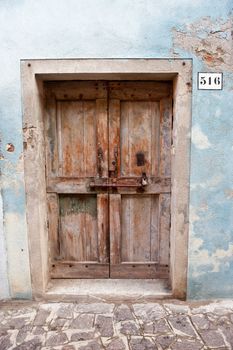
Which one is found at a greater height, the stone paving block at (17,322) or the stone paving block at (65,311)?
the stone paving block at (65,311)

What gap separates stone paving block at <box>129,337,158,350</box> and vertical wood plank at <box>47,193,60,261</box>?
1.19 meters

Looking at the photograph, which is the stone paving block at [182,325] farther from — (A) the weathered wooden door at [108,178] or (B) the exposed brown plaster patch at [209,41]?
(B) the exposed brown plaster patch at [209,41]

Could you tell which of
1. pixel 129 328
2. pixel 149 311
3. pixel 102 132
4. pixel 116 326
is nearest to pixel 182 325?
pixel 149 311

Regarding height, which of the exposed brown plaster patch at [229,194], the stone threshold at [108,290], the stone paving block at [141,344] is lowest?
Result: the stone paving block at [141,344]

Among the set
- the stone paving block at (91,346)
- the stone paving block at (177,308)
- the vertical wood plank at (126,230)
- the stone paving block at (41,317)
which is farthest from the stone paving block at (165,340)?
the stone paving block at (41,317)

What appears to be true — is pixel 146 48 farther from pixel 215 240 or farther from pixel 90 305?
pixel 90 305

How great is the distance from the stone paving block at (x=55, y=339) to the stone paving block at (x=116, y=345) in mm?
348

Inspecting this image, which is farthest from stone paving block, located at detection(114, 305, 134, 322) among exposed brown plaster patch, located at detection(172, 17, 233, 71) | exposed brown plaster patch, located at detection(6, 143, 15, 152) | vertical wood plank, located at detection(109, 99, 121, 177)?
exposed brown plaster patch, located at detection(172, 17, 233, 71)

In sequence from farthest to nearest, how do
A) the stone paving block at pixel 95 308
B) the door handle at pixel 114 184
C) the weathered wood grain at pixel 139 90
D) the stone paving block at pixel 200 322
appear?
1. the door handle at pixel 114 184
2. the weathered wood grain at pixel 139 90
3. the stone paving block at pixel 95 308
4. the stone paving block at pixel 200 322

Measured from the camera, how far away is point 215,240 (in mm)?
2701

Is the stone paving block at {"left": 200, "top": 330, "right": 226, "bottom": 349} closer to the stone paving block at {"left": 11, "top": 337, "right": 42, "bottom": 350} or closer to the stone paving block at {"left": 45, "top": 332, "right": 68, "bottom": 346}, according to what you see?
the stone paving block at {"left": 45, "top": 332, "right": 68, "bottom": 346}

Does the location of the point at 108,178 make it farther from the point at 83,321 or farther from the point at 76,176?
the point at 83,321

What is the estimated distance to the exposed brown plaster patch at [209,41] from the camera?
2.45 m

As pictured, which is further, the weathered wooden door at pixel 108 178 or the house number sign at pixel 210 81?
the weathered wooden door at pixel 108 178
